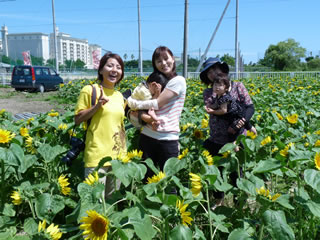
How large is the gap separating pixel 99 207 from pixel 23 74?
524 inches

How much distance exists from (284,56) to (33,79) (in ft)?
105

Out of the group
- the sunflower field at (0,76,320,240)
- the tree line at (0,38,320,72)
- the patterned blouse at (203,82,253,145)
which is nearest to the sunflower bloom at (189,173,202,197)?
the sunflower field at (0,76,320,240)

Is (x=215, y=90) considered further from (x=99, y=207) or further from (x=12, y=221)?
(x=12, y=221)

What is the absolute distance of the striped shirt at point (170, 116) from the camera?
2.01m

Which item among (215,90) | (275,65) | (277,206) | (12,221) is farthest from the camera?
(275,65)

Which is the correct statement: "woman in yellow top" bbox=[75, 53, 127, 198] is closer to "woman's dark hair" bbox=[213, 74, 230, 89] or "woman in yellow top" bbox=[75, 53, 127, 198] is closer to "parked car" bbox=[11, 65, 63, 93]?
"woman's dark hair" bbox=[213, 74, 230, 89]

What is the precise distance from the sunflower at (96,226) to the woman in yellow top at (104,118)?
2.30 feet

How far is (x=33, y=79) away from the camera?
43.1 ft

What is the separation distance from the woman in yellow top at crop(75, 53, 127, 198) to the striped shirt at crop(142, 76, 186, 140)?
8.6 inches

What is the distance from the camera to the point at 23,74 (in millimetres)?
13320

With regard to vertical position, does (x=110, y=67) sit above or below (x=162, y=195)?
above

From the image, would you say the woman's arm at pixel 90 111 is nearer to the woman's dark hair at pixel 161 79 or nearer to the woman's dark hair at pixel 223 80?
the woman's dark hair at pixel 161 79

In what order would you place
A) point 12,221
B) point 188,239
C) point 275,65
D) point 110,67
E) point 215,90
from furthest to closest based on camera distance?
1. point 275,65
2. point 215,90
3. point 110,67
4. point 12,221
5. point 188,239

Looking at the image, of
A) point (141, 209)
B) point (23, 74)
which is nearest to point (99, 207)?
point (141, 209)
